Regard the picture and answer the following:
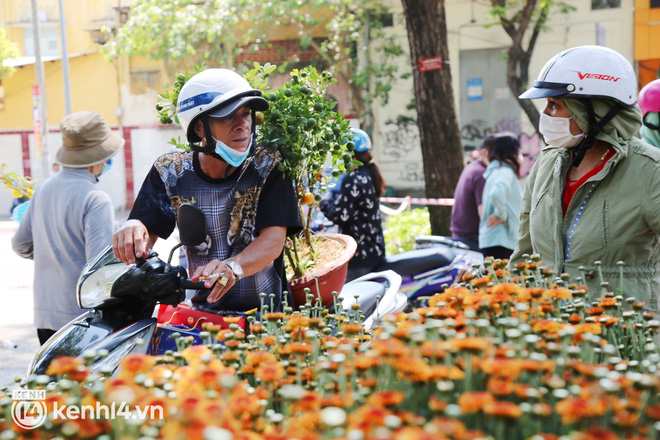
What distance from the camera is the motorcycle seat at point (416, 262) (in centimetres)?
654

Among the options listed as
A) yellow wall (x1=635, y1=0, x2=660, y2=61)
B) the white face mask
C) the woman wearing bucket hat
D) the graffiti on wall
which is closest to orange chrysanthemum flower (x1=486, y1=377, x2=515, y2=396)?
Answer: the white face mask

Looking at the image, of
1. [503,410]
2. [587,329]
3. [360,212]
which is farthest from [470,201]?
[503,410]

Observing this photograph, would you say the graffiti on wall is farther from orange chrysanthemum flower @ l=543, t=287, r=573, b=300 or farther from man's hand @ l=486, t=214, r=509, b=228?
orange chrysanthemum flower @ l=543, t=287, r=573, b=300

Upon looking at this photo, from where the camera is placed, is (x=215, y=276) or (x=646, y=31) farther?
(x=646, y=31)

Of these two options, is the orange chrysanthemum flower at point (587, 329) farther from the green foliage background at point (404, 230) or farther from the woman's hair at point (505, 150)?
the green foliage background at point (404, 230)

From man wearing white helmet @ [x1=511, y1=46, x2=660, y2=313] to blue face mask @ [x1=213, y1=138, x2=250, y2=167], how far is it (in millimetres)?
1255

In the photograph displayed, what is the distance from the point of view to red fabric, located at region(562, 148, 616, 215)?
3.16 m

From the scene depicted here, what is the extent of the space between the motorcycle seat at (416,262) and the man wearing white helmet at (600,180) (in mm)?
3298

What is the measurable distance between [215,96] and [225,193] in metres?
0.42

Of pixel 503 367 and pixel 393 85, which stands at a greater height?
pixel 393 85

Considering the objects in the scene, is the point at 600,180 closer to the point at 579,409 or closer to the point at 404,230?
the point at 579,409

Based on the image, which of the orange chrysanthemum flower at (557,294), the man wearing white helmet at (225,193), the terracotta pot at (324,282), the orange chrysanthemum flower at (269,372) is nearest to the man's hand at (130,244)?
the man wearing white helmet at (225,193)

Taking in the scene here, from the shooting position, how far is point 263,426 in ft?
5.24

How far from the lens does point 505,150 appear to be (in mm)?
7035
